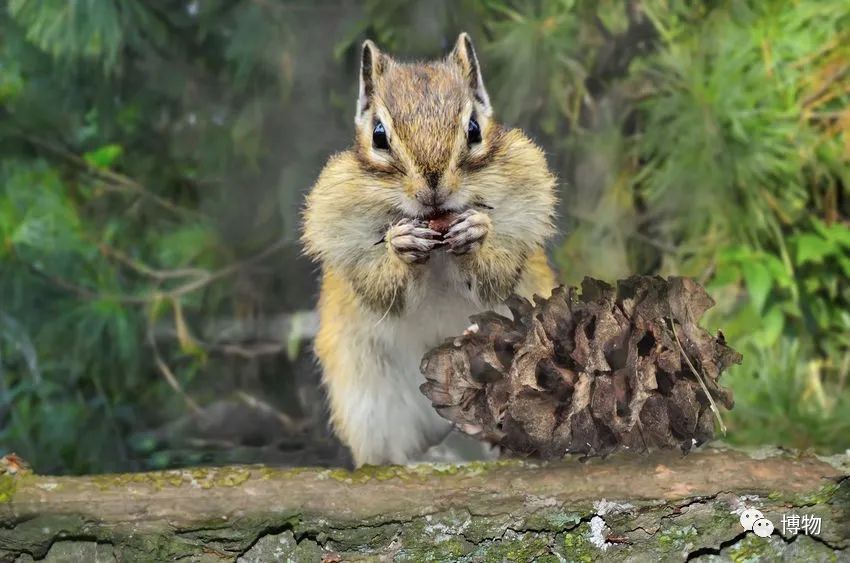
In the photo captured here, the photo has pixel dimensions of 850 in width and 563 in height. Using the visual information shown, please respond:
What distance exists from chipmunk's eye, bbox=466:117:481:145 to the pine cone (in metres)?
0.11

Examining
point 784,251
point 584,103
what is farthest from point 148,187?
point 784,251

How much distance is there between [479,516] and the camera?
469 mm

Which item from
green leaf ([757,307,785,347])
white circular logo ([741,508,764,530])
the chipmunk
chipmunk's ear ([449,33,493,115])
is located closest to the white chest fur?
the chipmunk

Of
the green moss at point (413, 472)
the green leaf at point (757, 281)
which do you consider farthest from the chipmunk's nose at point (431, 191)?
the green leaf at point (757, 281)

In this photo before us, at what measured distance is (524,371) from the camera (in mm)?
452

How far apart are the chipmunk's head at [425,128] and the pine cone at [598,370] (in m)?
0.09

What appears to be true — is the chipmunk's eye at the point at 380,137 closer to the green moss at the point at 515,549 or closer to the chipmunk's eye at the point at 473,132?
the chipmunk's eye at the point at 473,132

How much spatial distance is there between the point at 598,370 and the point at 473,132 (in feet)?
0.55

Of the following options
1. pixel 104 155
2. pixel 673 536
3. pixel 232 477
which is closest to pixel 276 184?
pixel 104 155

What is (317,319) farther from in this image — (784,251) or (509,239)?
(784,251)

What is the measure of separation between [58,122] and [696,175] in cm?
71

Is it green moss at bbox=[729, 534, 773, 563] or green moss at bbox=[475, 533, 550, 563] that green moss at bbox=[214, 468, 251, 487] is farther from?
green moss at bbox=[729, 534, 773, 563]

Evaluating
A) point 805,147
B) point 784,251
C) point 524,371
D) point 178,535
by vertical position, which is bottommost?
point 178,535

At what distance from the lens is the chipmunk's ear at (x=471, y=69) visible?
0.54 meters
